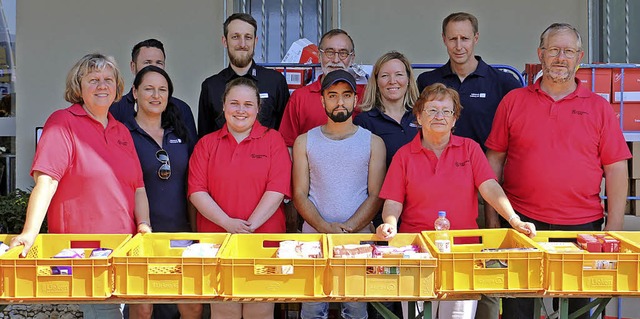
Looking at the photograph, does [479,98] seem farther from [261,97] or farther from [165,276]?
[165,276]

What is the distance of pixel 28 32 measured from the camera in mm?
6988

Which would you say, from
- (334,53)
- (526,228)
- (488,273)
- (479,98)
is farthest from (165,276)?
(479,98)

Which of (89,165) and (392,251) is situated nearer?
(392,251)

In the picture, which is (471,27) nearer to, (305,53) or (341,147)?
(341,147)

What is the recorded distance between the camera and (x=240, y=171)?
3584 millimetres

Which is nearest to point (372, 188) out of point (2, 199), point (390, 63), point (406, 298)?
point (390, 63)

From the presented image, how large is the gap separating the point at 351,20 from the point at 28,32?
3345 millimetres

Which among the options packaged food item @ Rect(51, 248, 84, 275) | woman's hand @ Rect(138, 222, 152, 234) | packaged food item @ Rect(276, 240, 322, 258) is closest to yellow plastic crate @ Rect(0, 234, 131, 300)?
packaged food item @ Rect(51, 248, 84, 275)

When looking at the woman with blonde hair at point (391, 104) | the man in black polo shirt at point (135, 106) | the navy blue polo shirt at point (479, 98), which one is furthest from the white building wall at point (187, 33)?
the woman with blonde hair at point (391, 104)

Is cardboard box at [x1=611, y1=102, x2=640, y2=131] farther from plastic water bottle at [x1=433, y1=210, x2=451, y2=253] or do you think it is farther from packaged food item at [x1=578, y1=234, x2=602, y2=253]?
plastic water bottle at [x1=433, y1=210, x2=451, y2=253]

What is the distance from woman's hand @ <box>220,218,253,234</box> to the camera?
11.5 feet

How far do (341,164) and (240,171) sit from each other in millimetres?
549

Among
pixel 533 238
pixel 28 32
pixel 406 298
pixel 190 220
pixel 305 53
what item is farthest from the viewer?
pixel 28 32

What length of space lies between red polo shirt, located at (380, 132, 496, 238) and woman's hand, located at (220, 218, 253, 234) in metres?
0.72
